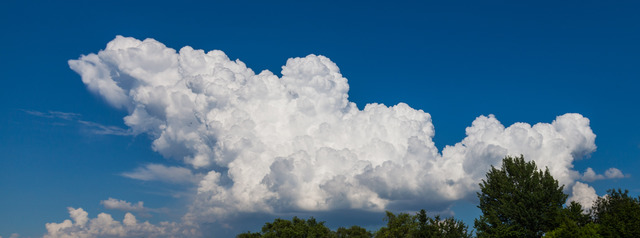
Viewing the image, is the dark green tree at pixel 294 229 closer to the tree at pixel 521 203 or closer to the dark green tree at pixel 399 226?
the dark green tree at pixel 399 226

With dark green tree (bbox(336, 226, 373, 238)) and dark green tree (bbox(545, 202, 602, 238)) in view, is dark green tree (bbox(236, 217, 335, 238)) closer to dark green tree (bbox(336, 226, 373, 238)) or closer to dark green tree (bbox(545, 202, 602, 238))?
dark green tree (bbox(336, 226, 373, 238))

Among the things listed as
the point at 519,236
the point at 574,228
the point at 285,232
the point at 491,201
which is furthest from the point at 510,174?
the point at 285,232

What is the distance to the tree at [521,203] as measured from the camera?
76.6m

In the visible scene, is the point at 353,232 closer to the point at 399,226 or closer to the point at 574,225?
the point at 399,226

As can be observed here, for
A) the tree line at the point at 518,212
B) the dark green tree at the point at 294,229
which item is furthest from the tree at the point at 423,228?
the dark green tree at the point at 294,229

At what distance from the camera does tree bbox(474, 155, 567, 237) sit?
7662cm

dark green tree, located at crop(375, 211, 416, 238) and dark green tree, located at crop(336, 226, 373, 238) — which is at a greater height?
dark green tree, located at crop(336, 226, 373, 238)

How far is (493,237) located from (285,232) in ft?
201

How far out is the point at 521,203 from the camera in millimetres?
77000

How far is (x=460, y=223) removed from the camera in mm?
74875

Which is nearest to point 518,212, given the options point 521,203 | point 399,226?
point 521,203

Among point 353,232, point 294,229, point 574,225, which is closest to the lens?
point 574,225

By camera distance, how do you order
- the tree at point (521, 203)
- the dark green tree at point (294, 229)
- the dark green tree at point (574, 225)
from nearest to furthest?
the dark green tree at point (574, 225)
the tree at point (521, 203)
the dark green tree at point (294, 229)

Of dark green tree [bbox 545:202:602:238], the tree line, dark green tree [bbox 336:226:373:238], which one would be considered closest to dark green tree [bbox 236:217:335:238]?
dark green tree [bbox 336:226:373:238]
